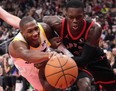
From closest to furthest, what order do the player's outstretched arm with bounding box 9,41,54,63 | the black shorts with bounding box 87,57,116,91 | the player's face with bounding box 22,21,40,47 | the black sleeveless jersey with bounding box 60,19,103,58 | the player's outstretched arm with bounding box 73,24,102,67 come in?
the player's outstretched arm with bounding box 9,41,54,63
the player's face with bounding box 22,21,40,47
the player's outstretched arm with bounding box 73,24,102,67
the black sleeveless jersey with bounding box 60,19,103,58
the black shorts with bounding box 87,57,116,91

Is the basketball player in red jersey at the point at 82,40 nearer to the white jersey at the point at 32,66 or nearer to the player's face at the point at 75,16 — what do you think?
the player's face at the point at 75,16

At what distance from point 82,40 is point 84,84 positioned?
25.9 inches

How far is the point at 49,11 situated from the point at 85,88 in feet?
37.7

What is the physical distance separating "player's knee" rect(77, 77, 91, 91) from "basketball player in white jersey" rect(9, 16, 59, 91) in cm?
39

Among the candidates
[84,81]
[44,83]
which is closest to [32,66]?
[44,83]

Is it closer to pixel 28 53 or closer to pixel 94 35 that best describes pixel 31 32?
pixel 28 53

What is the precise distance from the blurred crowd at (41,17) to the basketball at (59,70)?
11.3ft

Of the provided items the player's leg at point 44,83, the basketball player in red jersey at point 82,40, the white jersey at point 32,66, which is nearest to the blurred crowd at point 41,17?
the basketball player in red jersey at point 82,40

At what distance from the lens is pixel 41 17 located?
14.5m

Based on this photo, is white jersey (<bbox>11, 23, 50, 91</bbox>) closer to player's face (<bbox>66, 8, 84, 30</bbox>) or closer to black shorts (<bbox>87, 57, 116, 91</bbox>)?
player's face (<bbox>66, 8, 84, 30</bbox>)

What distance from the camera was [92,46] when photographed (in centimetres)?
446

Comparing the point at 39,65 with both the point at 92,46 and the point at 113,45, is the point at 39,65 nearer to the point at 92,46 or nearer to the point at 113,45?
the point at 92,46

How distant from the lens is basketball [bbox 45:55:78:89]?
3.94 metres

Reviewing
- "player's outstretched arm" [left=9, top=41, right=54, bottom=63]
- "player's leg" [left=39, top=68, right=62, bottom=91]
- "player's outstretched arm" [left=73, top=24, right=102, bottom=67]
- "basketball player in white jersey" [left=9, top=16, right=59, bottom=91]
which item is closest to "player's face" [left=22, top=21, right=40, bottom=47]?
"basketball player in white jersey" [left=9, top=16, right=59, bottom=91]
